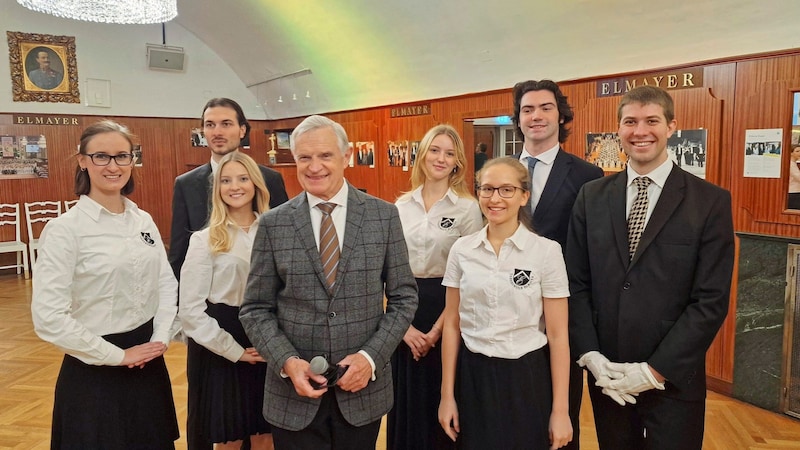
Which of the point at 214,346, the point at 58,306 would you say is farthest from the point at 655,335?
the point at 58,306

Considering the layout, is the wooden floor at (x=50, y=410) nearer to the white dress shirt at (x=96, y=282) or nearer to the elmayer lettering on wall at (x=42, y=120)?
the white dress shirt at (x=96, y=282)

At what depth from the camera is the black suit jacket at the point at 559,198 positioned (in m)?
2.63

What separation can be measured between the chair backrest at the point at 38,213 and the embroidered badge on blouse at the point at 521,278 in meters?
9.96

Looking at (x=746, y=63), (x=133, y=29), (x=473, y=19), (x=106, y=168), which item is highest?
(x=133, y=29)

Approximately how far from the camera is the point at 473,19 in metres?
5.88

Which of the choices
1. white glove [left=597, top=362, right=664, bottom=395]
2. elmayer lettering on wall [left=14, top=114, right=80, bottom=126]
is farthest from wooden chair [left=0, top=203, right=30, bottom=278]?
white glove [left=597, top=362, right=664, bottom=395]

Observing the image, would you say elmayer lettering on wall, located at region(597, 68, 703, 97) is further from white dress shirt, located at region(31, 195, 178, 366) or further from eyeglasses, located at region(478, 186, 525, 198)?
white dress shirt, located at region(31, 195, 178, 366)

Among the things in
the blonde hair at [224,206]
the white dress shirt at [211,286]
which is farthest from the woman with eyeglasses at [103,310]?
the blonde hair at [224,206]

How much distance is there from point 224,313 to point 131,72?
981 centimetres

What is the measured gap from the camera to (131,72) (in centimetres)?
1064

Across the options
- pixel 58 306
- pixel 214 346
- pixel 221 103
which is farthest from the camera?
pixel 221 103

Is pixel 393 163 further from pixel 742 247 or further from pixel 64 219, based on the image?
pixel 64 219

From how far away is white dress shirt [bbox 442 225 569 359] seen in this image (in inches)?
85.3

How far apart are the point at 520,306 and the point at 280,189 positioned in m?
1.61
